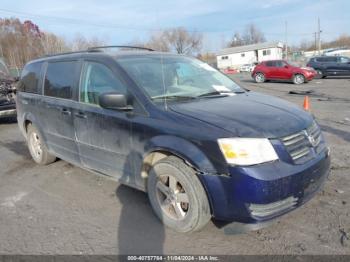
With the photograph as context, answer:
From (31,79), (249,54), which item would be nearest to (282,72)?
(31,79)

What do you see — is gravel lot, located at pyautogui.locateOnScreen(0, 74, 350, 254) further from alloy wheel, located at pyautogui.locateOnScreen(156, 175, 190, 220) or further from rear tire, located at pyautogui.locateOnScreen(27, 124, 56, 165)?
→ rear tire, located at pyautogui.locateOnScreen(27, 124, 56, 165)

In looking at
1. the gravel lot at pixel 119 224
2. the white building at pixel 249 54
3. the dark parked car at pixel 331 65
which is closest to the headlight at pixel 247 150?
the gravel lot at pixel 119 224

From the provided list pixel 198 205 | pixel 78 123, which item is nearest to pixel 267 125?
pixel 198 205

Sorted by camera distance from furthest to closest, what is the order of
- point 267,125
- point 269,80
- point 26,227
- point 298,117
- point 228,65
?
point 228,65, point 269,80, point 26,227, point 298,117, point 267,125

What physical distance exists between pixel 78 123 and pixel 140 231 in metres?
1.73

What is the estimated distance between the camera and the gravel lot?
3.26m

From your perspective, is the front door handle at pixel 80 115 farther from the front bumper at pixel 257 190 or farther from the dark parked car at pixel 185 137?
the front bumper at pixel 257 190

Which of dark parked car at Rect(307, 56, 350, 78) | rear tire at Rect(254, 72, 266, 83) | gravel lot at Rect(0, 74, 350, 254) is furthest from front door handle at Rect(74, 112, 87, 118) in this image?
Result: dark parked car at Rect(307, 56, 350, 78)

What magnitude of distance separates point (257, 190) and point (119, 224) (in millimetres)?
1630

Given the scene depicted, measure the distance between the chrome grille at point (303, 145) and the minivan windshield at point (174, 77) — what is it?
117 centimetres

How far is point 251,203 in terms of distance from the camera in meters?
3.01

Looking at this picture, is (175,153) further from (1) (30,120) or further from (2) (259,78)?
(2) (259,78)

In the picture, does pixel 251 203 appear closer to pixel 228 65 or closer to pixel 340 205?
pixel 340 205

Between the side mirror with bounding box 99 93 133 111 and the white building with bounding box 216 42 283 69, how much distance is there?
64819mm
